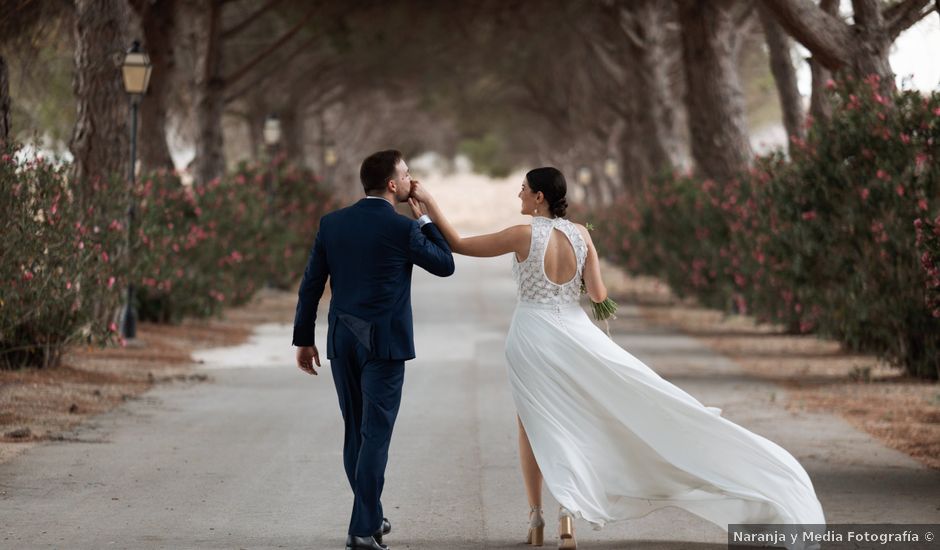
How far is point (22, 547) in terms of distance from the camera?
7027 mm

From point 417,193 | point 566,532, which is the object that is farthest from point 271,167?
point 566,532

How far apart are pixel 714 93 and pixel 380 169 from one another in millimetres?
17999

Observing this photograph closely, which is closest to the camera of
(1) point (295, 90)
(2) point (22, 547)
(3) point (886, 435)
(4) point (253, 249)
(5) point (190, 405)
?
(2) point (22, 547)

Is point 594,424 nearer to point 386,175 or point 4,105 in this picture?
point 386,175

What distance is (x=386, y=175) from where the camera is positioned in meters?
6.91

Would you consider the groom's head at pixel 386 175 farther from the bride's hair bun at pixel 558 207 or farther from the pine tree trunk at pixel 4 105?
the pine tree trunk at pixel 4 105

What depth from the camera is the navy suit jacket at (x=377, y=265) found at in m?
6.89

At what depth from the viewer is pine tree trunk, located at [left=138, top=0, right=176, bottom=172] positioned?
23578mm

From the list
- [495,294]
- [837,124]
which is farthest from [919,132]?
[495,294]

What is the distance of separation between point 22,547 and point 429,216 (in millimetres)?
2368

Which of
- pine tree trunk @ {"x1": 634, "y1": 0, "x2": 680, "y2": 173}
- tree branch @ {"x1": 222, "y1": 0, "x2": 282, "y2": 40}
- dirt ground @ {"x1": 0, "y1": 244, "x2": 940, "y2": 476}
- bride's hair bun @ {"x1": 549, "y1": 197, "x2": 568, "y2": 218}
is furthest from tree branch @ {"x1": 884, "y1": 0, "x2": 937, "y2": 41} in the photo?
pine tree trunk @ {"x1": 634, "y1": 0, "x2": 680, "y2": 173}

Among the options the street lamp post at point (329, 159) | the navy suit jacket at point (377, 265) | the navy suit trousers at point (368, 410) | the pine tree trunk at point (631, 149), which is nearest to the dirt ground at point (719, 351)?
the navy suit trousers at point (368, 410)

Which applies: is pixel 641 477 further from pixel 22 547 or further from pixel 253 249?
pixel 253 249

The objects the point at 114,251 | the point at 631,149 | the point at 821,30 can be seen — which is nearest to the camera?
the point at 821,30
